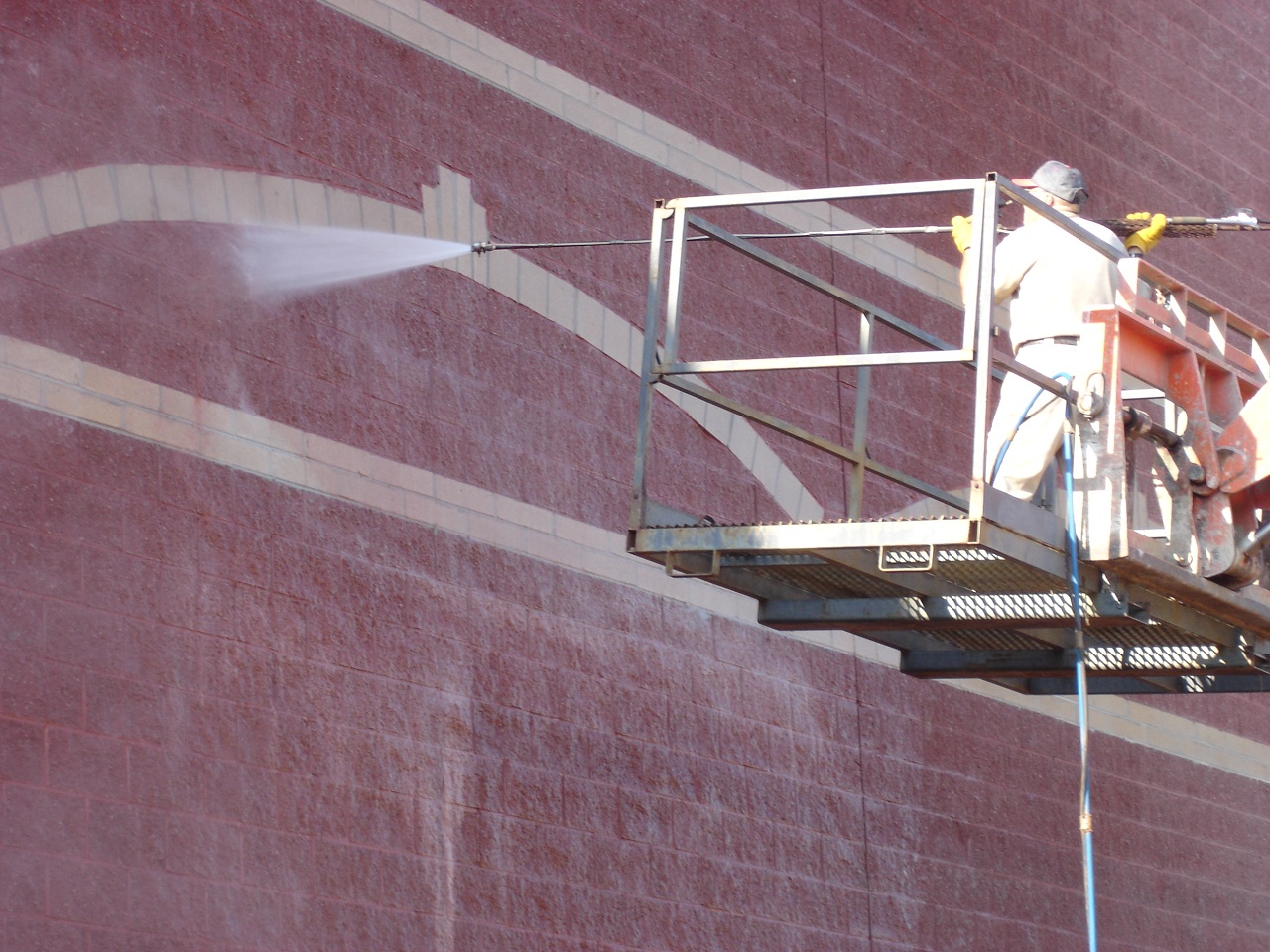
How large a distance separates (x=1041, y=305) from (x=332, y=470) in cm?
349

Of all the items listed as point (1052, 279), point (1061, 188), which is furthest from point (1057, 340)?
point (1061, 188)

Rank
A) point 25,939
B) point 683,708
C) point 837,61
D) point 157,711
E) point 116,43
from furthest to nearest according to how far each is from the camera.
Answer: point 837,61
point 683,708
point 116,43
point 157,711
point 25,939

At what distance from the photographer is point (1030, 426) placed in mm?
8844

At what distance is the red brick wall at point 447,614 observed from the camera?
29.6 ft

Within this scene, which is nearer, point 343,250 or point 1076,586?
point 1076,586

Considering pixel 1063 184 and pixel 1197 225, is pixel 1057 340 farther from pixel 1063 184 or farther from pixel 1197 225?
pixel 1197 225

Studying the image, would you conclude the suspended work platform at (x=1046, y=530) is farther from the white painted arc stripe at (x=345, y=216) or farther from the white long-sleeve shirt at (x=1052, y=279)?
the white painted arc stripe at (x=345, y=216)

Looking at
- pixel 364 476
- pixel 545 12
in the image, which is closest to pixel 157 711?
pixel 364 476

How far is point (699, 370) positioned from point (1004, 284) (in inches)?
62.9

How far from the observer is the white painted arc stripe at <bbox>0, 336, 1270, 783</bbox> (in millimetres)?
9086

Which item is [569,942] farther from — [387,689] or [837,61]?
[837,61]

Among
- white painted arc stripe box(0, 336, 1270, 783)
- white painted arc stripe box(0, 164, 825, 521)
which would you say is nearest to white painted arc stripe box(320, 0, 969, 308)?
white painted arc stripe box(0, 164, 825, 521)

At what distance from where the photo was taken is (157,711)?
29.8 feet

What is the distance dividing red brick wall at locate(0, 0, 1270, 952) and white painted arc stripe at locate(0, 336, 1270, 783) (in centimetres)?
8
